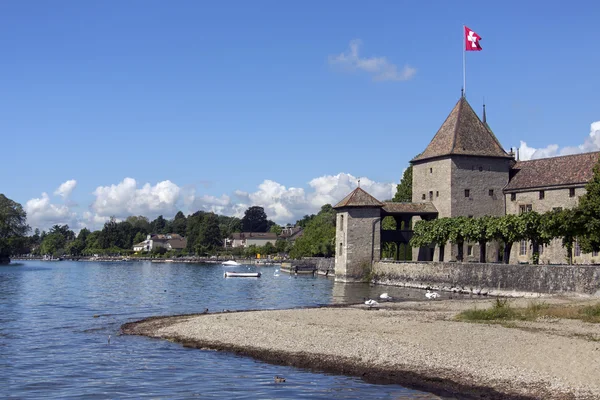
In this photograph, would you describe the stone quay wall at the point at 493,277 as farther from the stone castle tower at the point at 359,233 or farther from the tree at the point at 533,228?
the tree at the point at 533,228

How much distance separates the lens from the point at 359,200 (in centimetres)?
6188

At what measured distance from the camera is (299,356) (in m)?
22.2

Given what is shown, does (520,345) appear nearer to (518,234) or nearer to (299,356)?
(299,356)

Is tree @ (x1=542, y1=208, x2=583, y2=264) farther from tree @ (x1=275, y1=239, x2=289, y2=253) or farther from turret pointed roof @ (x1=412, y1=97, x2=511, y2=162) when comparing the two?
tree @ (x1=275, y1=239, x2=289, y2=253)

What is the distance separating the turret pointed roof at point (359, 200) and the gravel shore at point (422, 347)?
98.4 ft

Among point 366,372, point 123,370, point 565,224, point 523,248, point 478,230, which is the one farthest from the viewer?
point 523,248

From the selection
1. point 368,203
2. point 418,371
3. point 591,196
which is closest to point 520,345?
point 418,371

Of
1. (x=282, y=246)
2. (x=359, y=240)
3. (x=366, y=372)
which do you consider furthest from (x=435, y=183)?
(x=282, y=246)

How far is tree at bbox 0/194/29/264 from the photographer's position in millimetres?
125512

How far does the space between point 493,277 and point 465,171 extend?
1785 cm

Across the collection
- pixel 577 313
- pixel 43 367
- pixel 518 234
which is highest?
pixel 518 234

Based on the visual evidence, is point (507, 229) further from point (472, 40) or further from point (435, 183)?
point (472, 40)

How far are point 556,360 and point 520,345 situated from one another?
212cm

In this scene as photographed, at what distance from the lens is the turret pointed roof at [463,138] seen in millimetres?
63250
